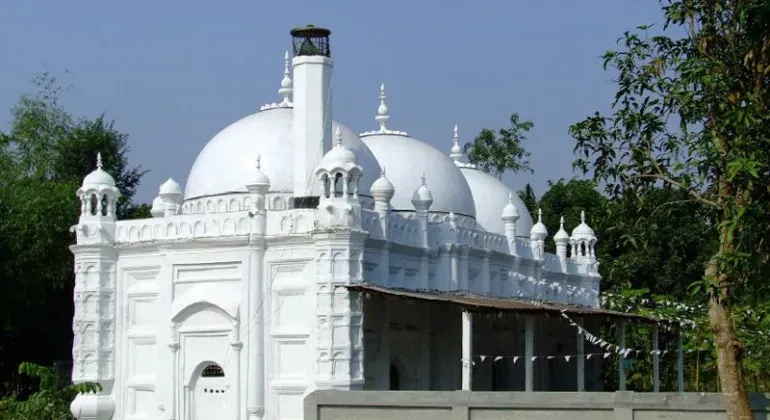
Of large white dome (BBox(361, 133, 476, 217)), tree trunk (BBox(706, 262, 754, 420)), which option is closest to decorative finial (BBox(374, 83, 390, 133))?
large white dome (BBox(361, 133, 476, 217))

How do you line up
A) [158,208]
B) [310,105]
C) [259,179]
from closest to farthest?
[259,179] < [310,105] < [158,208]

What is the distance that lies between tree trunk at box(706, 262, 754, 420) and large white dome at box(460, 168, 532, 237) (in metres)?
20.3

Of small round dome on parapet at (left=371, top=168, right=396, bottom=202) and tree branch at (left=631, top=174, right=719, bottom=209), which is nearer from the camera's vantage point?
tree branch at (left=631, top=174, right=719, bottom=209)

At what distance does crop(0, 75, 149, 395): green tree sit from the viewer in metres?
36.2

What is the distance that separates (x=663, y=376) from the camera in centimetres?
4131

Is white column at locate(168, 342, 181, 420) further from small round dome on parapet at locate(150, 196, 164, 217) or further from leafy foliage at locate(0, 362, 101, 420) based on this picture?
leafy foliage at locate(0, 362, 101, 420)

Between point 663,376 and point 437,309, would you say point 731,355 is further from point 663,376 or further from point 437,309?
point 663,376

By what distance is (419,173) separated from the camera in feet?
106

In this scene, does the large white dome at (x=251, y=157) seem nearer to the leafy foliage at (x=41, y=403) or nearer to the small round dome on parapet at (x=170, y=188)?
the small round dome on parapet at (x=170, y=188)

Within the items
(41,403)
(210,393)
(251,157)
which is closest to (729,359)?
(41,403)

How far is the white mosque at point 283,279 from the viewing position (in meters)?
25.7

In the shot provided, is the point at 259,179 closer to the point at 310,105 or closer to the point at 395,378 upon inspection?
the point at 310,105

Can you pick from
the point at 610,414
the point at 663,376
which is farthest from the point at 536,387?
the point at 610,414

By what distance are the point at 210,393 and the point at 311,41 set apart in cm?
759
